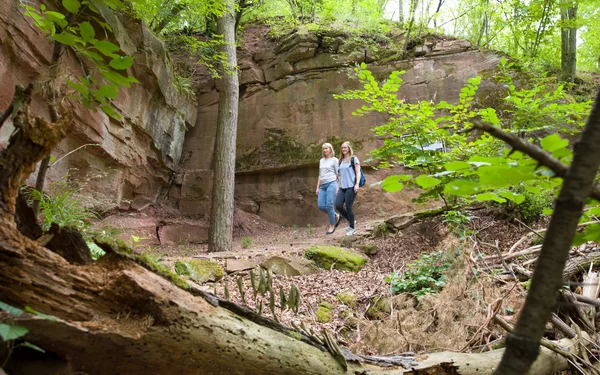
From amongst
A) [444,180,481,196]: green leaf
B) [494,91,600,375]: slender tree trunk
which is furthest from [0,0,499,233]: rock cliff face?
[494,91,600,375]: slender tree trunk

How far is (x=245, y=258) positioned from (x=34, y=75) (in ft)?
16.2

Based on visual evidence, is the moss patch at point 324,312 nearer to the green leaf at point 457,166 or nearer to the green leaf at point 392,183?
the green leaf at point 392,183

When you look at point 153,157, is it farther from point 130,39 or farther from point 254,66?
point 254,66

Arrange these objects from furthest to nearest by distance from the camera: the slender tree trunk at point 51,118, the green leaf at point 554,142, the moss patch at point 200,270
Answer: the moss patch at point 200,270
the slender tree trunk at point 51,118
the green leaf at point 554,142

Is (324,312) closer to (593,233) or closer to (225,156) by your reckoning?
(593,233)

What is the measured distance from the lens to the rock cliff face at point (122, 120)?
20.8 ft

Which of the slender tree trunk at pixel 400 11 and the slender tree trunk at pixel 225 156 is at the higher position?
the slender tree trunk at pixel 400 11

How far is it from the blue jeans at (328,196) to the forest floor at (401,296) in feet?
1.88

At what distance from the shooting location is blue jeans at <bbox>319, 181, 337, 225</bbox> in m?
8.20

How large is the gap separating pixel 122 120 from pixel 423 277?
7285 mm

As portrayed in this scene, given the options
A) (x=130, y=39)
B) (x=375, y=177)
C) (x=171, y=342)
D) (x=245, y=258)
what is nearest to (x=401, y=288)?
(x=245, y=258)

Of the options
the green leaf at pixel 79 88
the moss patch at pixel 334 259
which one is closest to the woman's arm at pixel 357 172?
the moss patch at pixel 334 259

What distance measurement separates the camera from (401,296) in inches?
177

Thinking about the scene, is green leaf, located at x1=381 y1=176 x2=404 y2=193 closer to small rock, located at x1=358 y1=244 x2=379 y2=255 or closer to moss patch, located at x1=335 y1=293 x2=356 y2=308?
moss patch, located at x1=335 y1=293 x2=356 y2=308
